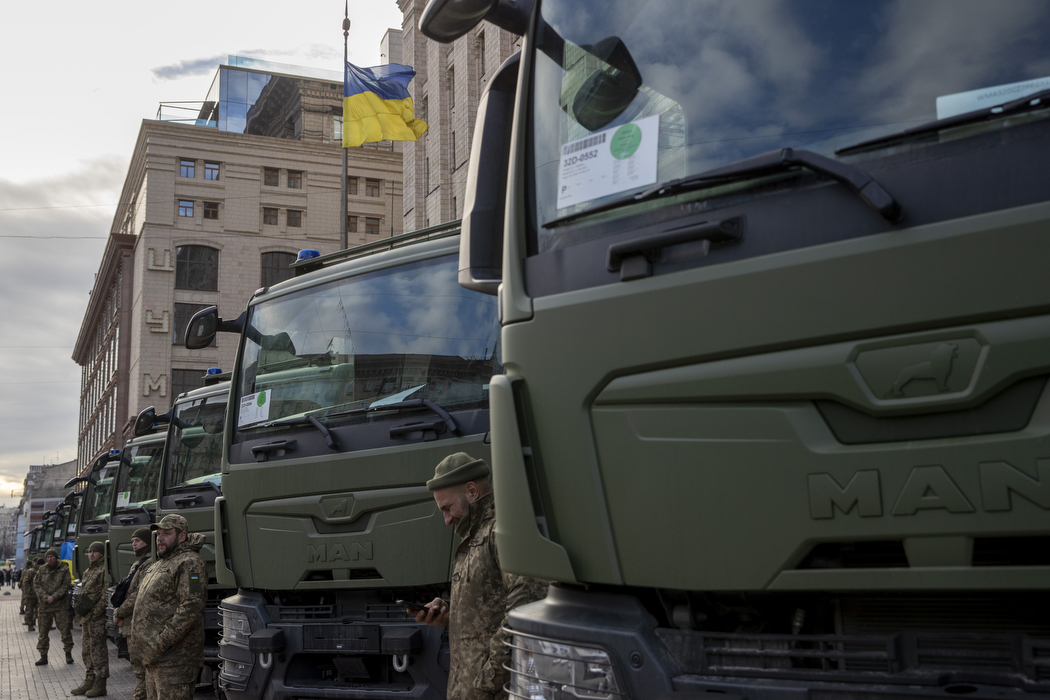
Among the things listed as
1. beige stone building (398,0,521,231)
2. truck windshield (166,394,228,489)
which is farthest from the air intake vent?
beige stone building (398,0,521,231)

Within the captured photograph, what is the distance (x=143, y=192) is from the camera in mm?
48125

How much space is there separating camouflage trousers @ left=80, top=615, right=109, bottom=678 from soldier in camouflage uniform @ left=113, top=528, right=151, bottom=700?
250 centimetres

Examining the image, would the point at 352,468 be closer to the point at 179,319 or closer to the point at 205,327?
the point at 205,327

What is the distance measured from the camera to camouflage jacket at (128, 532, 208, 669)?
7.50 metres

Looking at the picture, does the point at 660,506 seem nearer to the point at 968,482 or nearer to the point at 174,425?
the point at 968,482

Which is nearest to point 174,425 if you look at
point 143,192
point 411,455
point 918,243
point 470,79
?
point 411,455

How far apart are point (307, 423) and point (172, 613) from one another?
2805mm

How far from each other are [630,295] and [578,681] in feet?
3.03

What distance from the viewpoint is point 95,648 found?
12453mm

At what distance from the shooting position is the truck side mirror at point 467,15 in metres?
2.90

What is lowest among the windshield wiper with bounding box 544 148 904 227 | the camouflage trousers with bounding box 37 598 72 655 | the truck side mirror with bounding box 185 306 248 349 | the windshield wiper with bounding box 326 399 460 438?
the camouflage trousers with bounding box 37 598 72 655

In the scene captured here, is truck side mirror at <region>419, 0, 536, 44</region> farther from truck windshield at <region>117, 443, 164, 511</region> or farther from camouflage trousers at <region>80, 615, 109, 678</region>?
camouflage trousers at <region>80, 615, 109, 678</region>

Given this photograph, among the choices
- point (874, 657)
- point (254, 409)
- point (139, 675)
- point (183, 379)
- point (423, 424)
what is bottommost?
point (139, 675)

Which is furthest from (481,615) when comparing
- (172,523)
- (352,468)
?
(172,523)
